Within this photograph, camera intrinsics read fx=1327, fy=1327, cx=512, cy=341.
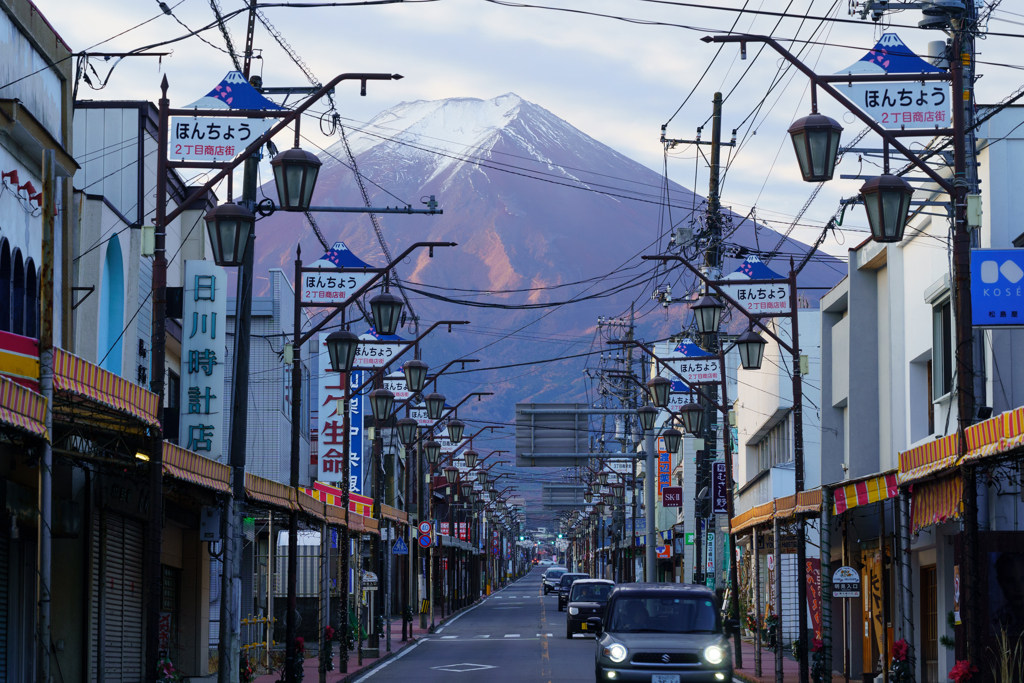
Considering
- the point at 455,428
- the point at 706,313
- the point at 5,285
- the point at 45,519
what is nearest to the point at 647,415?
the point at 455,428

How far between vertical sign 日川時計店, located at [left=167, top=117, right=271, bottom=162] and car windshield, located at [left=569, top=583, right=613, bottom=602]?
31.7m

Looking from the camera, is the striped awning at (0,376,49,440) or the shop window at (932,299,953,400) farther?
the shop window at (932,299,953,400)

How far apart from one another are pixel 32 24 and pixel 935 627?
18.0 metres

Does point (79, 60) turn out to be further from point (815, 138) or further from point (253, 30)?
point (815, 138)

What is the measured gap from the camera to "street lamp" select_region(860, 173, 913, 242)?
1447 cm

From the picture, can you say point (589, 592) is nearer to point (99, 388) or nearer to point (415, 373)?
point (415, 373)

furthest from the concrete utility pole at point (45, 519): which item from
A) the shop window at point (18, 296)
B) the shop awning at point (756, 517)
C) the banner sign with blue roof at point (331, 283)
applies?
the shop awning at point (756, 517)

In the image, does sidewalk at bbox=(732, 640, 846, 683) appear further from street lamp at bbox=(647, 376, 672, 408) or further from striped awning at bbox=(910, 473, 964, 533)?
striped awning at bbox=(910, 473, 964, 533)

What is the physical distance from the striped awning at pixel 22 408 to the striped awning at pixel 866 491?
11.1 m

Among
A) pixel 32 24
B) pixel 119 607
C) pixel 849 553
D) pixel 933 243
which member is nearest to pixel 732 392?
pixel 849 553

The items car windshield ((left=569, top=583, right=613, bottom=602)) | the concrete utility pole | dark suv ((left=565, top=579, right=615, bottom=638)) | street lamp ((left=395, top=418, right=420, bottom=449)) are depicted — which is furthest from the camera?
car windshield ((left=569, top=583, right=613, bottom=602))

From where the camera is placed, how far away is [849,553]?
1136 inches

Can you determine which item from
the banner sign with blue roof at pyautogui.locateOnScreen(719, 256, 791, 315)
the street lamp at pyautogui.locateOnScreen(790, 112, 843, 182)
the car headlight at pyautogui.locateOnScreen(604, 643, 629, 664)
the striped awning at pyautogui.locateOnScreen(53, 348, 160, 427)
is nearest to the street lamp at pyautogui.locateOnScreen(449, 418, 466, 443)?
the banner sign with blue roof at pyautogui.locateOnScreen(719, 256, 791, 315)

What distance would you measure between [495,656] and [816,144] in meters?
23.3
